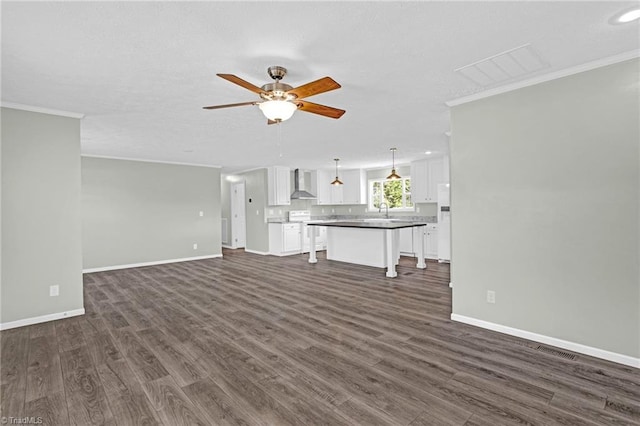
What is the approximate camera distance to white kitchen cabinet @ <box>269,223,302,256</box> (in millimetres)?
8211

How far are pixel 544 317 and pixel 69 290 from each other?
509 cm

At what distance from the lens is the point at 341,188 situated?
Result: 9586 mm

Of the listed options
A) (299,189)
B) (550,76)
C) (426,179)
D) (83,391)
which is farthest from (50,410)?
(299,189)

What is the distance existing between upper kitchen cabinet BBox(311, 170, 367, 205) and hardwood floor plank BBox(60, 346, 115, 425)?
7.18 meters

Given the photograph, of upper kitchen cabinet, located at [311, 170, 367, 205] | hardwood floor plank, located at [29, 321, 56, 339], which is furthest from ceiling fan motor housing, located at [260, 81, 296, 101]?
upper kitchen cabinet, located at [311, 170, 367, 205]

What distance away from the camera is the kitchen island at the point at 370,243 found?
566cm

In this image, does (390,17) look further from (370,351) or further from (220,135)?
(220,135)

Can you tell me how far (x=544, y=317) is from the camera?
9.23 feet

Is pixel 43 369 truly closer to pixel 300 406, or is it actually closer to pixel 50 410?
pixel 50 410

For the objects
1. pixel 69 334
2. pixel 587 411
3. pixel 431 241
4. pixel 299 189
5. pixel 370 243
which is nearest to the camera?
pixel 587 411

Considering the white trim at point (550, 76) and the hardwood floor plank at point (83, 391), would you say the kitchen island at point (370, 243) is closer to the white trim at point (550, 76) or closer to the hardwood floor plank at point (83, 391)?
the white trim at point (550, 76)

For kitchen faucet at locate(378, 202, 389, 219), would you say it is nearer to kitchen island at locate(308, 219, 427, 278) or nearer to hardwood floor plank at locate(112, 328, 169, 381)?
kitchen island at locate(308, 219, 427, 278)

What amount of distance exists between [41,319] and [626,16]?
Answer: 19.0 ft

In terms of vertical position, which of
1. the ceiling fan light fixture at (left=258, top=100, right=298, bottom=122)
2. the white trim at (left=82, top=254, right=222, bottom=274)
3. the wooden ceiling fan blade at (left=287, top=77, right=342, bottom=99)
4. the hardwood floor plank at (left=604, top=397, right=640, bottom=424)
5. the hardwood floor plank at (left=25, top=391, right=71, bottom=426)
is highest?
the wooden ceiling fan blade at (left=287, top=77, right=342, bottom=99)
